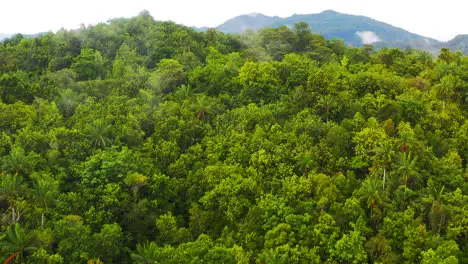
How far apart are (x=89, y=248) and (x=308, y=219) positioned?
17.0 m

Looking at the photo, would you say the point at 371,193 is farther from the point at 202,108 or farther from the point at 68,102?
the point at 68,102

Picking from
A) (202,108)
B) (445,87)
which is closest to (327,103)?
(202,108)

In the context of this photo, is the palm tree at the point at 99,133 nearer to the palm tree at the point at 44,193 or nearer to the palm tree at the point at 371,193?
the palm tree at the point at 44,193

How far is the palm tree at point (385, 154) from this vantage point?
3838 centimetres

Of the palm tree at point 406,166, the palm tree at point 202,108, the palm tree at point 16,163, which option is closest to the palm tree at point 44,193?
the palm tree at point 16,163

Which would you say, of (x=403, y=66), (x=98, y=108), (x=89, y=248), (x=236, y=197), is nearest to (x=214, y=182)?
(x=236, y=197)

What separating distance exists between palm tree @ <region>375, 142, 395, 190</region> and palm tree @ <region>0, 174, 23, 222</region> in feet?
99.7

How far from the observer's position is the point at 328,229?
34.1 metres

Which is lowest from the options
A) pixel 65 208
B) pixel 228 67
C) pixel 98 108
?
pixel 65 208

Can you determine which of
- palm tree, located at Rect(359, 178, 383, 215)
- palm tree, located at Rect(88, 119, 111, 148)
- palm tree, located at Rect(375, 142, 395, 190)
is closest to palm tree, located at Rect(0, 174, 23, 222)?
palm tree, located at Rect(88, 119, 111, 148)

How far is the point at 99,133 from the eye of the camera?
42625 mm

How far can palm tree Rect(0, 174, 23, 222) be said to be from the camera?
34.6 meters

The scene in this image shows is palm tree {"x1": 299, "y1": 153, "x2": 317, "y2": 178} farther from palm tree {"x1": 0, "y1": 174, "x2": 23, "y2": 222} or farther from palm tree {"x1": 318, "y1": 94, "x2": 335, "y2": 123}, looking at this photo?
palm tree {"x1": 0, "y1": 174, "x2": 23, "y2": 222}

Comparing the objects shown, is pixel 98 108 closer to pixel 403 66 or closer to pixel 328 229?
pixel 328 229
